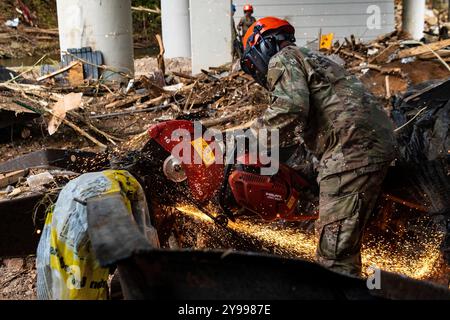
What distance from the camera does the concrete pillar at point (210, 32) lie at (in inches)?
495

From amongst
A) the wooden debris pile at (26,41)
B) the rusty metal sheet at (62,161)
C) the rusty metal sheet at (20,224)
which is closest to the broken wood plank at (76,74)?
the rusty metal sheet at (62,161)

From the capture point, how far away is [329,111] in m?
4.01

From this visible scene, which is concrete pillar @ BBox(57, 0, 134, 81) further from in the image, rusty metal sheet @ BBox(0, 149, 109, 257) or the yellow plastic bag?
the yellow plastic bag

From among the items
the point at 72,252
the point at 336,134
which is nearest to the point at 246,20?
the point at 336,134

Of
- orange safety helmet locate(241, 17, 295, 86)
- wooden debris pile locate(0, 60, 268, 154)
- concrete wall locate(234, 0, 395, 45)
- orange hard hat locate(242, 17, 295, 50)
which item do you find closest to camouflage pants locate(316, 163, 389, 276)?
orange safety helmet locate(241, 17, 295, 86)

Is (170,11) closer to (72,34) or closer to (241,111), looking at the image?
(72,34)

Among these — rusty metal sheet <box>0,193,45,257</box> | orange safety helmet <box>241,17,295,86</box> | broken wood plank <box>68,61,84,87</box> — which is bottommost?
rusty metal sheet <box>0,193,45,257</box>

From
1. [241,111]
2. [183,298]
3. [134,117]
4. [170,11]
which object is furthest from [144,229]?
[170,11]

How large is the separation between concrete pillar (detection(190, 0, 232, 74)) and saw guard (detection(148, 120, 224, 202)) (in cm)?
868

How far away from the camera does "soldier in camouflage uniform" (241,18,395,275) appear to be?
3.93m

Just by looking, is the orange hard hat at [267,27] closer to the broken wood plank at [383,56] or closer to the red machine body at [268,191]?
the red machine body at [268,191]

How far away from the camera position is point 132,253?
6.49ft

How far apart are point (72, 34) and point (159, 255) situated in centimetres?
1002

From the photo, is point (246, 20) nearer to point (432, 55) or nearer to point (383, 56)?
point (383, 56)
